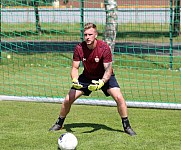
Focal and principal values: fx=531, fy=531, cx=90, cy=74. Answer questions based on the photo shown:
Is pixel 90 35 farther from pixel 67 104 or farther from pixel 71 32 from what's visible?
pixel 71 32

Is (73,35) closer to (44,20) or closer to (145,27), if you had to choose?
(44,20)

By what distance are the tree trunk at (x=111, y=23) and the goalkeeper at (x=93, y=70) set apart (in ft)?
25.1

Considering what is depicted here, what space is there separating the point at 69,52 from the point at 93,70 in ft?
28.7

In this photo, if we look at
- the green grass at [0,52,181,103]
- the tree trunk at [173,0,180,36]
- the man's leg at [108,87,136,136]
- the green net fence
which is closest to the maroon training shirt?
the man's leg at [108,87,136,136]

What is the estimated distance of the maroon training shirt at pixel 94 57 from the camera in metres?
7.57

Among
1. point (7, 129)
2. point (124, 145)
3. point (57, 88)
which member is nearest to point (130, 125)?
point (124, 145)

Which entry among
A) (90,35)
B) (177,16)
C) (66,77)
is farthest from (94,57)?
(177,16)

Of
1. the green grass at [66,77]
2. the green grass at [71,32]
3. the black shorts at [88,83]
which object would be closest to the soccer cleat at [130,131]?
the black shorts at [88,83]

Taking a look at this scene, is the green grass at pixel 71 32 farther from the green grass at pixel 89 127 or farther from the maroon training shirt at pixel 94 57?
the maroon training shirt at pixel 94 57

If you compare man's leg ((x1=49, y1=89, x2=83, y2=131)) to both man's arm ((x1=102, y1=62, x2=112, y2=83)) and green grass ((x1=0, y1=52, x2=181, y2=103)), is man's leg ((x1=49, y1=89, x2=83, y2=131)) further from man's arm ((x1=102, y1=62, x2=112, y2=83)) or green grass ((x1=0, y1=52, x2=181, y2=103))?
green grass ((x1=0, y1=52, x2=181, y2=103))

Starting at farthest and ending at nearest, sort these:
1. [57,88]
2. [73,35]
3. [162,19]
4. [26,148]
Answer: [73,35], [162,19], [57,88], [26,148]

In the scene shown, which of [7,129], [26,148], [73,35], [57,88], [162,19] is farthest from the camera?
[73,35]

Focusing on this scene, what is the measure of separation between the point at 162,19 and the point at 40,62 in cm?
380

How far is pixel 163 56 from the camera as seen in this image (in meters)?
15.6
